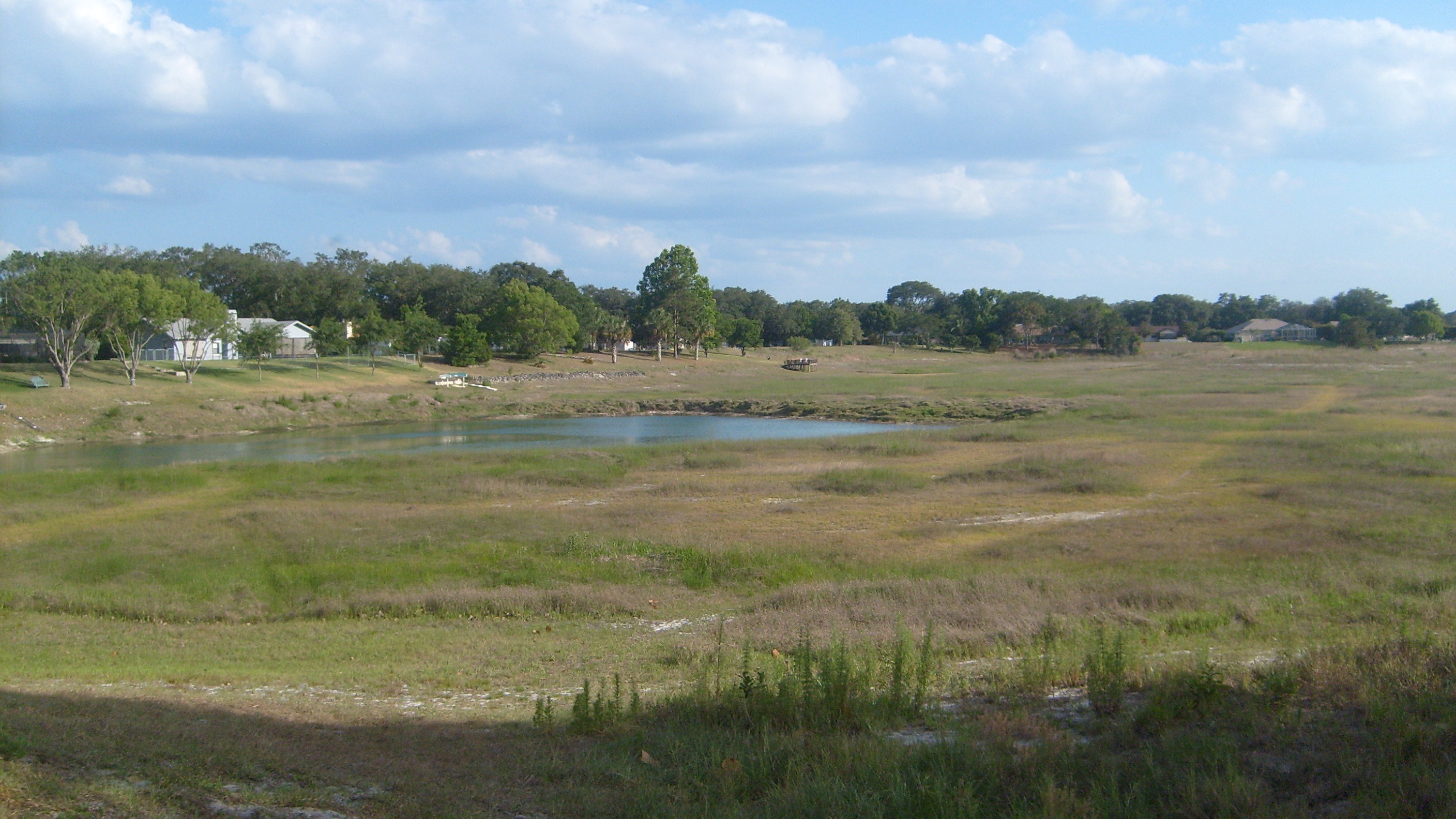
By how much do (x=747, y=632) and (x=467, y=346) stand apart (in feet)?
297

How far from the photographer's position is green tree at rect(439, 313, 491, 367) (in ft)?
329

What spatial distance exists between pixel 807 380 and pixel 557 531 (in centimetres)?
8018

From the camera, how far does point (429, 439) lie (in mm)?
58656

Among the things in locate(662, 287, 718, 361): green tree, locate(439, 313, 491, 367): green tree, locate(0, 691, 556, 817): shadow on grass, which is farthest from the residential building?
locate(0, 691, 556, 817): shadow on grass

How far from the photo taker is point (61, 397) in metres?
63.3

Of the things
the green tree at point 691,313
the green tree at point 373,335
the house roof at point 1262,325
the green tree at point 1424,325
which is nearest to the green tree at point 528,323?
the green tree at point 373,335

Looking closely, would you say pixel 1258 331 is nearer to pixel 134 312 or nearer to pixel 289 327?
pixel 289 327

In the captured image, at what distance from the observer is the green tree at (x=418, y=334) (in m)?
101

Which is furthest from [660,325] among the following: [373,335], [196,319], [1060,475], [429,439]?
[1060,475]

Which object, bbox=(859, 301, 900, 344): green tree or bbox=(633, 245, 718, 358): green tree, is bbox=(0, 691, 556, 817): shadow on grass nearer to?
bbox=(633, 245, 718, 358): green tree

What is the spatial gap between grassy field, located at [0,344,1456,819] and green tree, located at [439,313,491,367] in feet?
201

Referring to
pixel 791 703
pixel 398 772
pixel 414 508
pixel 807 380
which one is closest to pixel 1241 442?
pixel 414 508

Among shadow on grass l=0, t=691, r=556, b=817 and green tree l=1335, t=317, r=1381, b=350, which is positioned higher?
green tree l=1335, t=317, r=1381, b=350

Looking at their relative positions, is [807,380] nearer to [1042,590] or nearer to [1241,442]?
[1241,442]
